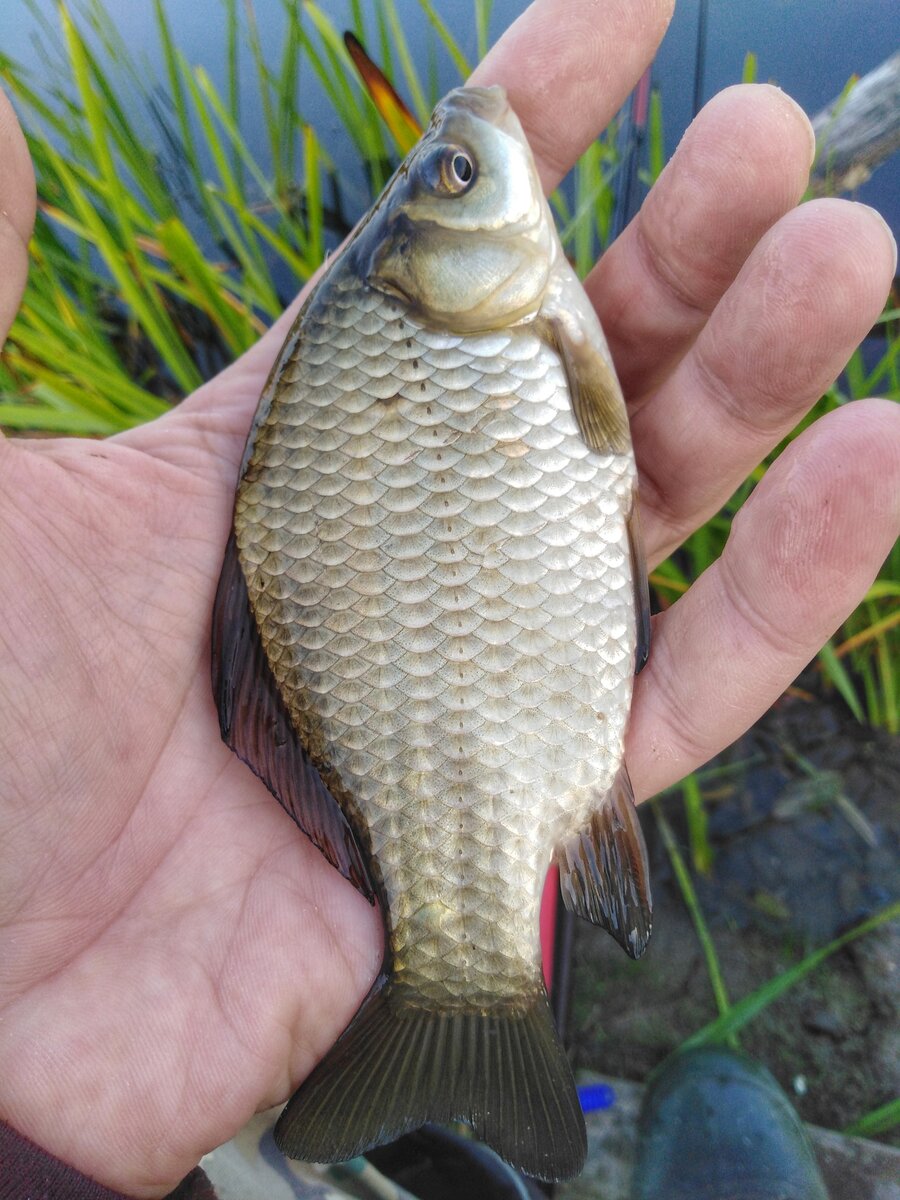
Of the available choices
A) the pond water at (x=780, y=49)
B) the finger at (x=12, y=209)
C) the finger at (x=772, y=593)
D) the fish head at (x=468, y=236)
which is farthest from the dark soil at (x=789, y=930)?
the finger at (x=12, y=209)

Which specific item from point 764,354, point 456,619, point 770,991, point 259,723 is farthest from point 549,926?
point 764,354

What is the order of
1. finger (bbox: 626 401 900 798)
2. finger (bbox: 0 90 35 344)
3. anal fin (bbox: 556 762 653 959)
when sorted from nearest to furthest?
finger (bbox: 0 90 35 344) < finger (bbox: 626 401 900 798) < anal fin (bbox: 556 762 653 959)

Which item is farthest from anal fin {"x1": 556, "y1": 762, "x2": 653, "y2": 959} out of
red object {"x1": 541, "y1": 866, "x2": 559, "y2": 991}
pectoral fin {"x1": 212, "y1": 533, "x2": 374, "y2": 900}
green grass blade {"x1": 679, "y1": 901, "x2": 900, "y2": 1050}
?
red object {"x1": 541, "y1": 866, "x2": 559, "y2": 991}

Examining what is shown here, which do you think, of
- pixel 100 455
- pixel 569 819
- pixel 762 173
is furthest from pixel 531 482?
pixel 100 455

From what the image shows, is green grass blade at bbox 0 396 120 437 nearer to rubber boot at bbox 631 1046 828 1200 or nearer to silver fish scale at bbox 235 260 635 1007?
silver fish scale at bbox 235 260 635 1007

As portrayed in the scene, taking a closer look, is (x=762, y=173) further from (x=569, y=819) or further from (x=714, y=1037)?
(x=714, y=1037)

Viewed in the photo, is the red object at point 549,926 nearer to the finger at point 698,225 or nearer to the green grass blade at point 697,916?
the green grass blade at point 697,916

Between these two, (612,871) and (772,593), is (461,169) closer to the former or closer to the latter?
(772,593)
